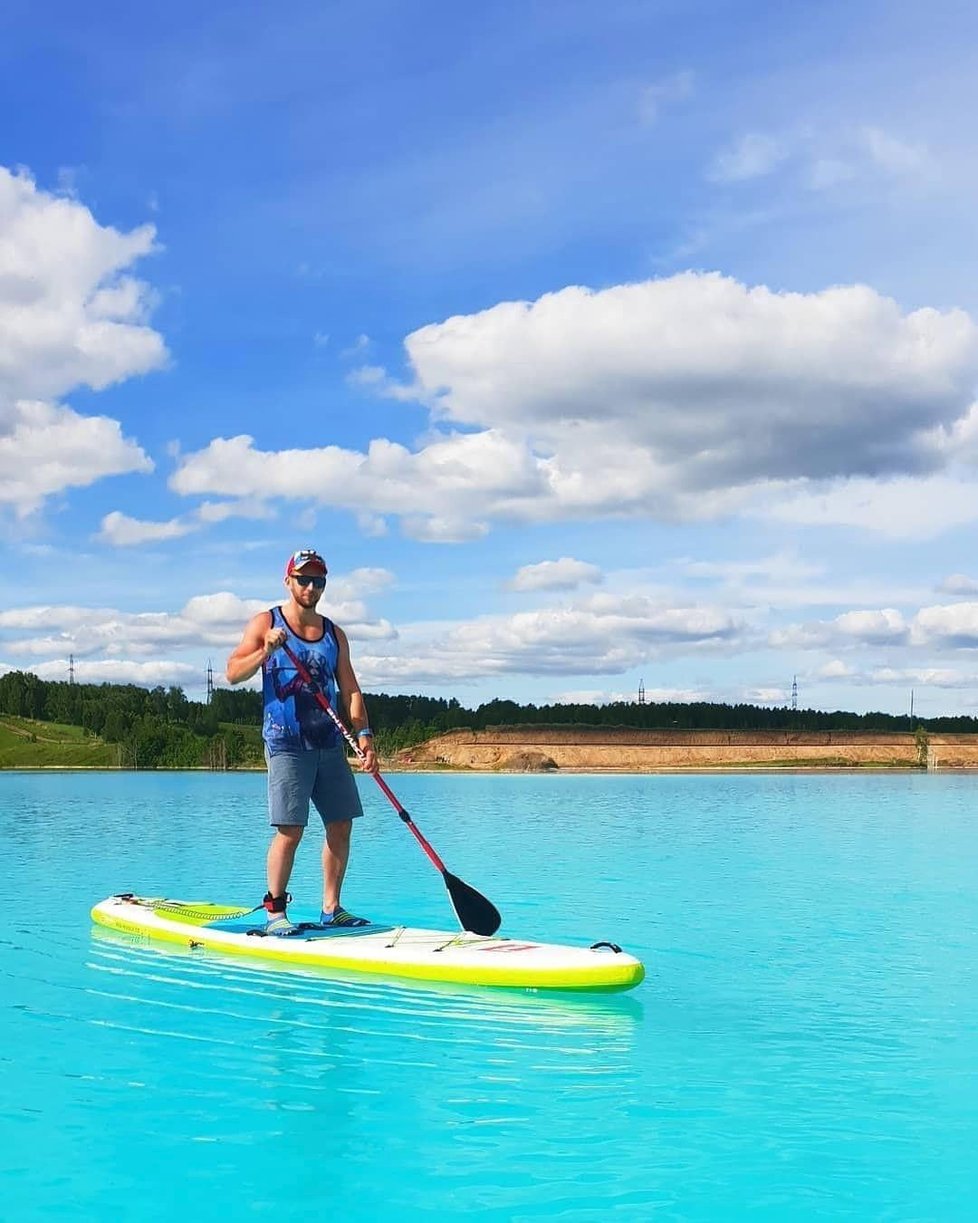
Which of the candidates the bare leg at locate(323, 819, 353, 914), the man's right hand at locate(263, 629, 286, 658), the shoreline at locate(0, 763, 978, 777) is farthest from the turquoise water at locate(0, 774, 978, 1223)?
the shoreline at locate(0, 763, 978, 777)

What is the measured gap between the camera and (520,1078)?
6.95 metres

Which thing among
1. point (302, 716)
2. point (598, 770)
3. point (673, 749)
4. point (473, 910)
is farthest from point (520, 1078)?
point (673, 749)

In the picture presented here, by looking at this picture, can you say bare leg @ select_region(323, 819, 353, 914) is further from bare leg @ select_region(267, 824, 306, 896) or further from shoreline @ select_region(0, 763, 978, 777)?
shoreline @ select_region(0, 763, 978, 777)

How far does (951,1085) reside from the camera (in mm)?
6992

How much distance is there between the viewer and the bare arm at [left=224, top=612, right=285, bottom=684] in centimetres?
980

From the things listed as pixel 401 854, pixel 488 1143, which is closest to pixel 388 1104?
pixel 488 1143

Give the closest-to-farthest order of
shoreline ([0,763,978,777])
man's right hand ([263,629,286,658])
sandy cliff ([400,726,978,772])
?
man's right hand ([263,629,286,658]), shoreline ([0,763,978,777]), sandy cliff ([400,726,978,772])

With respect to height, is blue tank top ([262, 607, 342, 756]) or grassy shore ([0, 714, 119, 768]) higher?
blue tank top ([262, 607, 342, 756])

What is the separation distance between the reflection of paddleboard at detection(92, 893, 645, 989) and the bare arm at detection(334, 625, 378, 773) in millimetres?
1614

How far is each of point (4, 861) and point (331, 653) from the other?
587 inches

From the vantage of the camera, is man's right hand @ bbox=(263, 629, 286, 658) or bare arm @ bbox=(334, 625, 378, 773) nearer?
man's right hand @ bbox=(263, 629, 286, 658)

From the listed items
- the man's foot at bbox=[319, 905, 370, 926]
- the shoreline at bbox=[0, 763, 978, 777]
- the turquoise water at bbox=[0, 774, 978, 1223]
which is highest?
the man's foot at bbox=[319, 905, 370, 926]

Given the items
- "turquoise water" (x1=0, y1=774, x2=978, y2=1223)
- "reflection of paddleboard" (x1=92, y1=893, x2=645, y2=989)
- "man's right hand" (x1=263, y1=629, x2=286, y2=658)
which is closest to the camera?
"turquoise water" (x1=0, y1=774, x2=978, y2=1223)

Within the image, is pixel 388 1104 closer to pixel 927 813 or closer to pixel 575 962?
pixel 575 962
